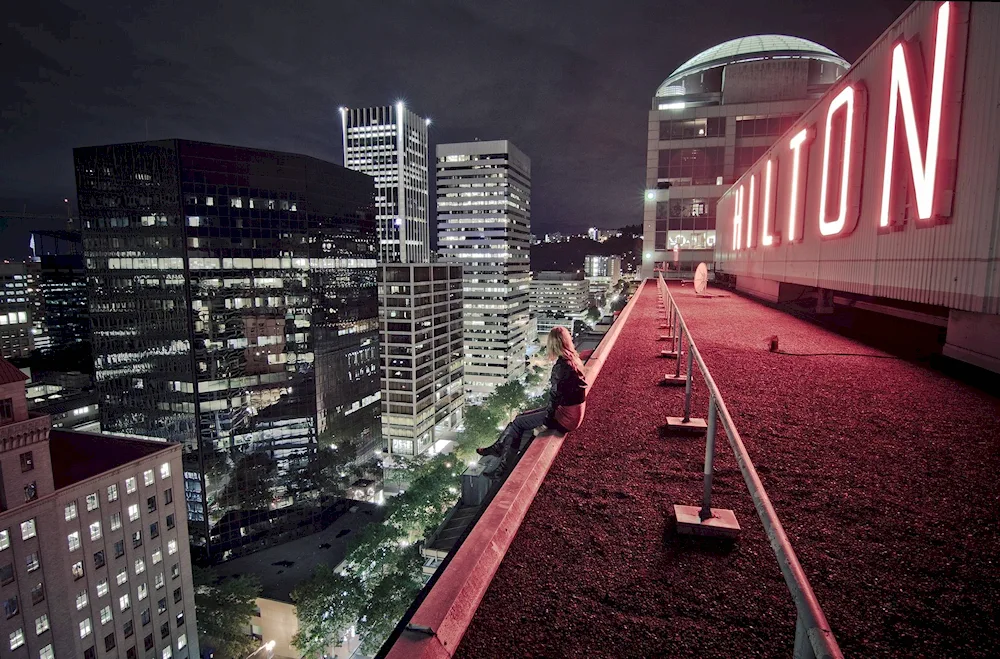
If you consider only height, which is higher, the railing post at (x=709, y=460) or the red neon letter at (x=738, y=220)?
the red neon letter at (x=738, y=220)

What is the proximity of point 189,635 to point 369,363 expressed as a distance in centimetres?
3201

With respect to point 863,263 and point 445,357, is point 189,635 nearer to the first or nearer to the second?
point 863,263

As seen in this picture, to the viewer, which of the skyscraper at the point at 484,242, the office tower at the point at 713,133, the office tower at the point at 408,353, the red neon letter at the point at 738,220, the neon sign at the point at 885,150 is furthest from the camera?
the skyscraper at the point at 484,242

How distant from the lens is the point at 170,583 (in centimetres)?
2909

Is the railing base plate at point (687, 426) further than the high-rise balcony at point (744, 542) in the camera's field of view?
Yes

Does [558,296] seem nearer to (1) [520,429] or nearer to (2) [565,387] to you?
(1) [520,429]

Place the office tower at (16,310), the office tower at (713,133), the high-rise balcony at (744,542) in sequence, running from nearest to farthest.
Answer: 1. the high-rise balcony at (744,542)
2. the office tower at (713,133)
3. the office tower at (16,310)

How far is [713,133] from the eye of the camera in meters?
34.7

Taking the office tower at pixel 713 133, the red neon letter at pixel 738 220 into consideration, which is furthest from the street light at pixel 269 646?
the office tower at pixel 713 133

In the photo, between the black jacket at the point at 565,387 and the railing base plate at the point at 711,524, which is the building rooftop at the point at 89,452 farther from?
the railing base plate at the point at 711,524

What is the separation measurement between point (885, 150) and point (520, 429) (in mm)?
7550

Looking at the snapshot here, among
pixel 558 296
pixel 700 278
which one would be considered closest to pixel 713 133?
pixel 700 278

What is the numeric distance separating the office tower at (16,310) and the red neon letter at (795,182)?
122553 mm

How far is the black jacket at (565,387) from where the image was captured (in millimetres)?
5371
